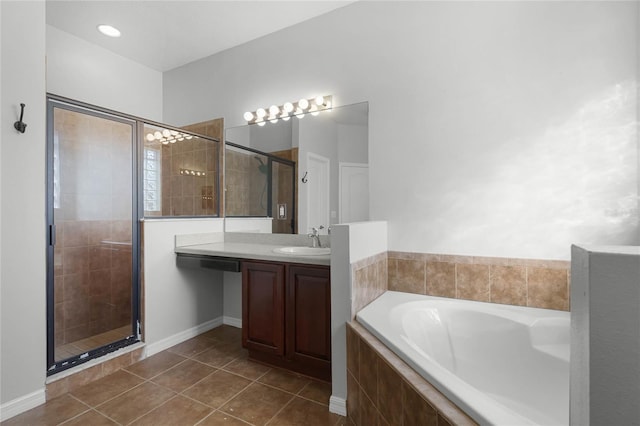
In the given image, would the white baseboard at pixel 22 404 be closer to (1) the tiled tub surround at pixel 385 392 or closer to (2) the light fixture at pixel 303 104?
(1) the tiled tub surround at pixel 385 392

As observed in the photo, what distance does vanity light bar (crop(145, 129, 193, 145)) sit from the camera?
2574 mm

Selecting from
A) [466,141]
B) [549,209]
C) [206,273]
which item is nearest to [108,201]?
[206,273]

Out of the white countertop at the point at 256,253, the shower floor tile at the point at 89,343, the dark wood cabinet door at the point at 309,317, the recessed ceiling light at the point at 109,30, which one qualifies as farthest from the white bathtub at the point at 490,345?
the recessed ceiling light at the point at 109,30

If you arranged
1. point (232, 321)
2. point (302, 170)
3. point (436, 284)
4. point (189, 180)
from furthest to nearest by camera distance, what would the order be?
point (232, 321) < point (189, 180) < point (302, 170) < point (436, 284)

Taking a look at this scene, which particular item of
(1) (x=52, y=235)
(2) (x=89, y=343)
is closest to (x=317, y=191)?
(1) (x=52, y=235)

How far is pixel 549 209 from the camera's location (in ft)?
5.70

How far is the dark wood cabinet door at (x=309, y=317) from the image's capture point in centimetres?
195

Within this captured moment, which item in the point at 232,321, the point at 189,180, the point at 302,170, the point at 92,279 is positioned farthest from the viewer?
the point at 232,321

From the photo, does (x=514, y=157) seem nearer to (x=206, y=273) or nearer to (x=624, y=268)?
(x=624, y=268)

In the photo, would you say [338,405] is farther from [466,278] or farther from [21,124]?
[21,124]

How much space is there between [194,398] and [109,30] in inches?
121

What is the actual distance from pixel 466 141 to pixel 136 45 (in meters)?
3.11

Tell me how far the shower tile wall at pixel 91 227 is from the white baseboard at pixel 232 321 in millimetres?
950

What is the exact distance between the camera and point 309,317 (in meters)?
2.00
